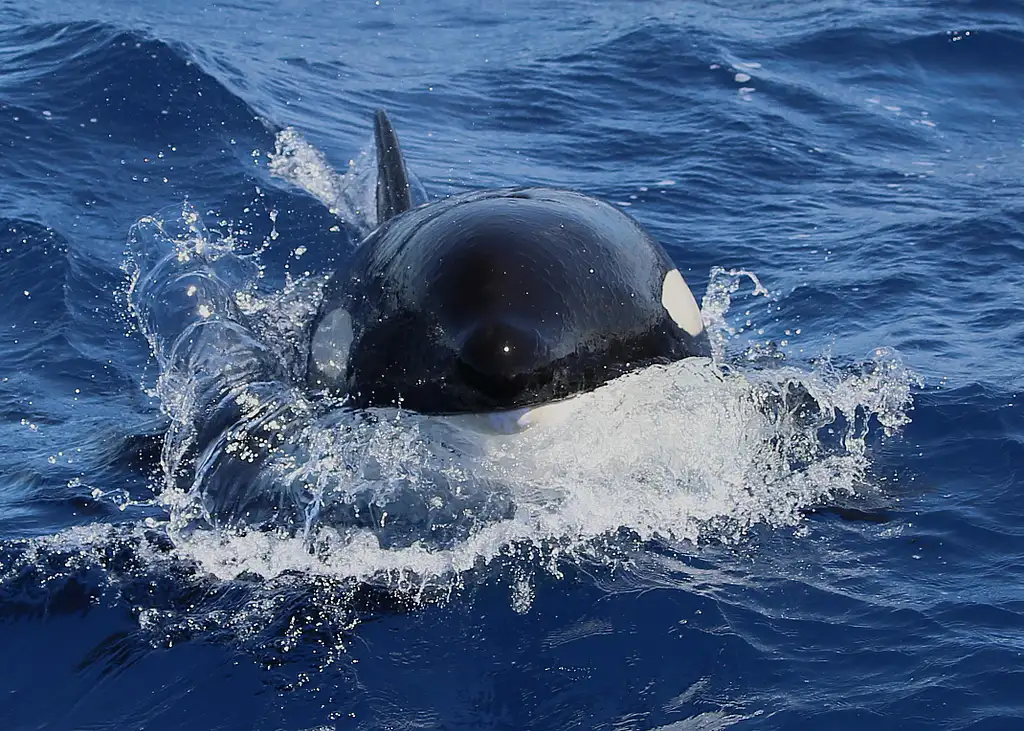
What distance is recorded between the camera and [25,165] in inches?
587

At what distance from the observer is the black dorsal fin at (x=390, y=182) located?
33.4 feet

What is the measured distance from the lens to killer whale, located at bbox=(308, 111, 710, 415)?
651 centimetres

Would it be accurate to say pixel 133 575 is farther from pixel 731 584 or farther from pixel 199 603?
pixel 731 584

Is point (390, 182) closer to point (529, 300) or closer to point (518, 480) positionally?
point (518, 480)

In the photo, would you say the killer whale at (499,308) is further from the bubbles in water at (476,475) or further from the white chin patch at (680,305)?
the bubbles in water at (476,475)

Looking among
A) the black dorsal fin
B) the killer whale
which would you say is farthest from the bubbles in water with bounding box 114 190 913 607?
the black dorsal fin

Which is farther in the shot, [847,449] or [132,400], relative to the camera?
[132,400]

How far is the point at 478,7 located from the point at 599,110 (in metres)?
5.95

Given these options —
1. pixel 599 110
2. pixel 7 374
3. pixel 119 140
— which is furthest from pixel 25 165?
pixel 599 110

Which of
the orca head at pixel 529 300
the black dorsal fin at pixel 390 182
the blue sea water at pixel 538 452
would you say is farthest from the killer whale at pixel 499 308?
the black dorsal fin at pixel 390 182

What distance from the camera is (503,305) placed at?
258 inches

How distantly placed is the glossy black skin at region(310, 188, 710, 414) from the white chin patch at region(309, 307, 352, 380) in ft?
0.22

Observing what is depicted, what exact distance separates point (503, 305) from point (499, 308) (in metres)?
0.02

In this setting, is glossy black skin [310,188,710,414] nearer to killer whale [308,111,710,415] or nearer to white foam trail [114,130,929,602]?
killer whale [308,111,710,415]
